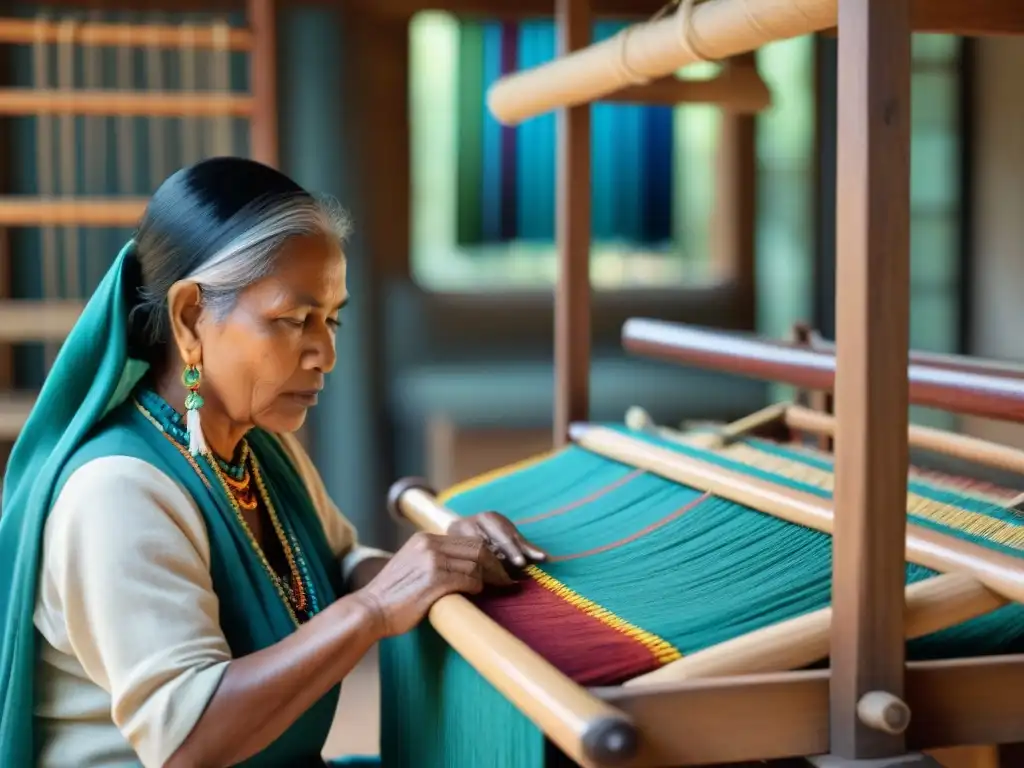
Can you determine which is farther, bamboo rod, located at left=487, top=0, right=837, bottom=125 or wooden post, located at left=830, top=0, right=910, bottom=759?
bamboo rod, located at left=487, top=0, right=837, bottom=125

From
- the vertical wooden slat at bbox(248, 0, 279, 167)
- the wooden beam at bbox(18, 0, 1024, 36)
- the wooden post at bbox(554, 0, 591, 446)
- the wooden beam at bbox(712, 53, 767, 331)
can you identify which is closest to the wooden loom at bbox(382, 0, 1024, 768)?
the wooden post at bbox(554, 0, 591, 446)

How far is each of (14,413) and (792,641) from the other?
8.95 feet

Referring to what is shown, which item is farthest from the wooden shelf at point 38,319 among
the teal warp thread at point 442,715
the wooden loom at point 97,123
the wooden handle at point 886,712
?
the wooden handle at point 886,712

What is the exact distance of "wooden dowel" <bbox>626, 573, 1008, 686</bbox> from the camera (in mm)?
1055

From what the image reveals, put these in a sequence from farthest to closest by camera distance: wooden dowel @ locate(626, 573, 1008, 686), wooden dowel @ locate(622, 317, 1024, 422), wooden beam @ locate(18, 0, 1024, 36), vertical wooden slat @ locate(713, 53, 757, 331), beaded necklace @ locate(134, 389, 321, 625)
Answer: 1. vertical wooden slat @ locate(713, 53, 757, 331)
2. wooden beam @ locate(18, 0, 1024, 36)
3. beaded necklace @ locate(134, 389, 321, 625)
4. wooden dowel @ locate(622, 317, 1024, 422)
5. wooden dowel @ locate(626, 573, 1008, 686)

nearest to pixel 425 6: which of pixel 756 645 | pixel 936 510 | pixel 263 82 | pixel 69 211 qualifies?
pixel 263 82

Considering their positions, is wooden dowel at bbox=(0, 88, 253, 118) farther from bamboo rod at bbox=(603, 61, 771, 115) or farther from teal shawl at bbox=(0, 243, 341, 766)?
teal shawl at bbox=(0, 243, 341, 766)

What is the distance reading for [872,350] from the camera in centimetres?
96

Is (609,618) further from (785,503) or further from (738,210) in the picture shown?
(738,210)

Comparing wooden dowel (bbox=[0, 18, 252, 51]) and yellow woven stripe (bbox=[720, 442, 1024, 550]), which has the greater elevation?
wooden dowel (bbox=[0, 18, 252, 51])

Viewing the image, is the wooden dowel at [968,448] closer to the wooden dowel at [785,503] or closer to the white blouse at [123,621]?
the wooden dowel at [785,503]

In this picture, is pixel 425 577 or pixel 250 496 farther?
pixel 250 496

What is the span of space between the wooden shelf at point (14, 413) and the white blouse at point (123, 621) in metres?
1.90

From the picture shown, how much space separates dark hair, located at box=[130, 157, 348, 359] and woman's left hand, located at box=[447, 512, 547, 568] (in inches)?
14.6
